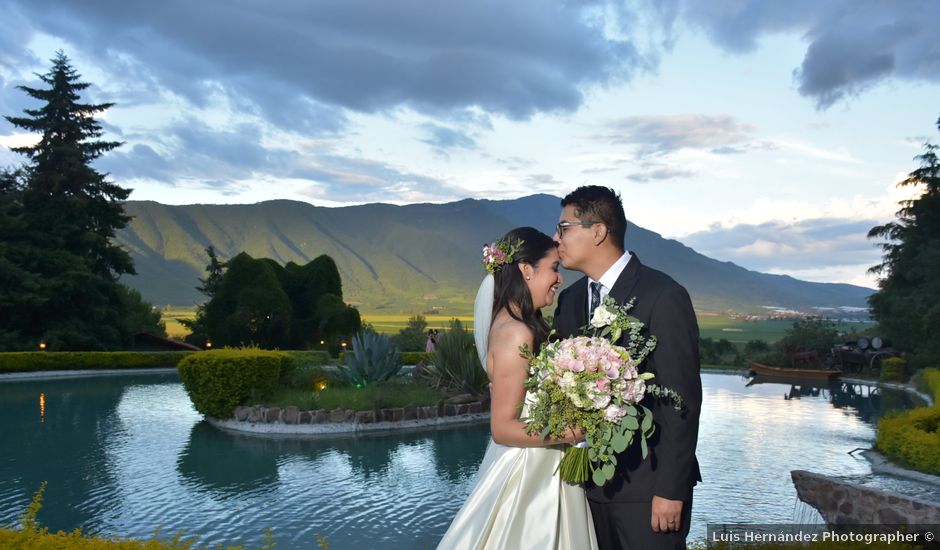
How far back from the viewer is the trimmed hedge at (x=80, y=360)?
26500 mm

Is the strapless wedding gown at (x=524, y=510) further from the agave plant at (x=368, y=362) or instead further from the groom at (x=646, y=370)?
the agave plant at (x=368, y=362)

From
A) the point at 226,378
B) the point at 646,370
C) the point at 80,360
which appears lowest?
the point at 80,360

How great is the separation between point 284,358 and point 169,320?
150 metres

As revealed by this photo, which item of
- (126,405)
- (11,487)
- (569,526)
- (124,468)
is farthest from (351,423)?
(569,526)

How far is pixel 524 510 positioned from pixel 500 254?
142 centimetres

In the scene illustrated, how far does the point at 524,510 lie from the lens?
A: 11.9 feet

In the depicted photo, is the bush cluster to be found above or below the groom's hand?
below

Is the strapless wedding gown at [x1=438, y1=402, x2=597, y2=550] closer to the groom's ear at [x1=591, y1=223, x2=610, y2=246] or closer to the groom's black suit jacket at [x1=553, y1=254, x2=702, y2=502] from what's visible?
the groom's black suit jacket at [x1=553, y1=254, x2=702, y2=502]

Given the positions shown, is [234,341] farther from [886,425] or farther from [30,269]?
[886,425]

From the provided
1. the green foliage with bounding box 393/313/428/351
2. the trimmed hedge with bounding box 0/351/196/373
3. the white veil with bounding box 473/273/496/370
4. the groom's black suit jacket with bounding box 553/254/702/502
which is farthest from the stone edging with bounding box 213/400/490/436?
the green foliage with bounding box 393/313/428/351

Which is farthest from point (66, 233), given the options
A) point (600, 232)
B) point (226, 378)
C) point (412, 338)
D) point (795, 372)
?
point (600, 232)

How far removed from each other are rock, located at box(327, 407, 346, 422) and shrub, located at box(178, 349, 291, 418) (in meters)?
1.92

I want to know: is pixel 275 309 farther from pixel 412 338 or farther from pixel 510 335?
pixel 510 335

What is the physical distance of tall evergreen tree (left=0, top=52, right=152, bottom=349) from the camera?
107 ft
